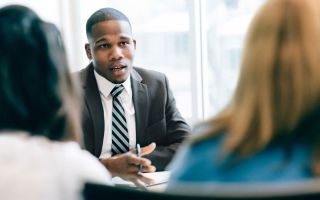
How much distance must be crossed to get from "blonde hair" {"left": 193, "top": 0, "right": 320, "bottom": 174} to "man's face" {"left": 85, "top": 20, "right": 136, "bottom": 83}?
5.85ft

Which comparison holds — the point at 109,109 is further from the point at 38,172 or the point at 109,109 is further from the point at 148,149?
the point at 38,172

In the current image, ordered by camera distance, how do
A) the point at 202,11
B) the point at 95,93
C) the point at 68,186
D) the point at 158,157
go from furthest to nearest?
the point at 202,11 < the point at 95,93 < the point at 158,157 < the point at 68,186

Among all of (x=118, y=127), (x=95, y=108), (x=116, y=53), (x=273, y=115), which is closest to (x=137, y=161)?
(x=118, y=127)

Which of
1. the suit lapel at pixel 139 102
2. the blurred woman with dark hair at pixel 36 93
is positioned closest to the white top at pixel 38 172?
the blurred woman with dark hair at pixel 36 93

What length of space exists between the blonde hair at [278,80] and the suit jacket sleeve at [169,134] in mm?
1567

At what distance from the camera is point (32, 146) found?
4.29 ft

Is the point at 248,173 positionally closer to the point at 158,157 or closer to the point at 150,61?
the point at 158,157

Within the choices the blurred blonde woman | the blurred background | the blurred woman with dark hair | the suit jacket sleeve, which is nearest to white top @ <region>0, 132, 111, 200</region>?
the blurred woman with dark hair

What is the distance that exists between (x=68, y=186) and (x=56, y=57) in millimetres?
320

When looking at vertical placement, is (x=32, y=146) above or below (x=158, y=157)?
above

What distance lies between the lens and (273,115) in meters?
1.20

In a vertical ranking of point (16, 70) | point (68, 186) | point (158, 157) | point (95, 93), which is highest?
point (16, 70)

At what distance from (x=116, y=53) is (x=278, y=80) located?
5.98 ft

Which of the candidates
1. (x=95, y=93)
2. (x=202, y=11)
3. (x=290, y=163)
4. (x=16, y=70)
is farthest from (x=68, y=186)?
(x=202, y=11)
